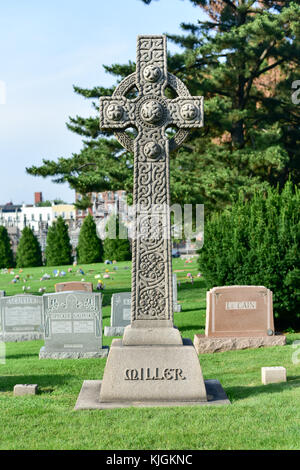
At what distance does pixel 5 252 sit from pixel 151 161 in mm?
35735

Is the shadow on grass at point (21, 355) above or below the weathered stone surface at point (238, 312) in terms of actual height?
below

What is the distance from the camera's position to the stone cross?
5953mm

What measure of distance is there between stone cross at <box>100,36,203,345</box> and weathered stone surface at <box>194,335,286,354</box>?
172 inches

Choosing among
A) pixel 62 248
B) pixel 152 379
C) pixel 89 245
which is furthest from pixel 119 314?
pixel 62 248

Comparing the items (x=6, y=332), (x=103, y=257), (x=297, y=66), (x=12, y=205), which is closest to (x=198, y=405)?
(x=6, y=332)

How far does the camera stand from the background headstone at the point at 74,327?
1006 cm

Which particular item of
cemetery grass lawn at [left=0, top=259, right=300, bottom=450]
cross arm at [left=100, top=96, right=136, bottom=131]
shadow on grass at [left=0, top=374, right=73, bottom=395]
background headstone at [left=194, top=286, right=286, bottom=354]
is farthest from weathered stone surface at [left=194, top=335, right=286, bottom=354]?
cross arm at [left=100, top=96, right=136, bottom=131]

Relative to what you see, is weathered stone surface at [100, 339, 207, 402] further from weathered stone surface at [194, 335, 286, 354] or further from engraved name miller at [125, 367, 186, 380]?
weathered stone surface at [194, 335, 286, 354]

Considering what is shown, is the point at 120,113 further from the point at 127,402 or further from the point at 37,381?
the point at 37,381

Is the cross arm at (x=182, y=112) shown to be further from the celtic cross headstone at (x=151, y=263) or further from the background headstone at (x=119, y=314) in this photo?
the background headstone at (x=119, y=314)

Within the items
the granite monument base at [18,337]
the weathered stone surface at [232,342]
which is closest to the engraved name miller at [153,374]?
the weathered stone surface at [232,342]

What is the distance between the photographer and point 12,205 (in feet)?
356

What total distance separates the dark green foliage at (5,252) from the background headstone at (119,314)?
28.5 m

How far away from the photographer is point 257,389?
21.3 ft
